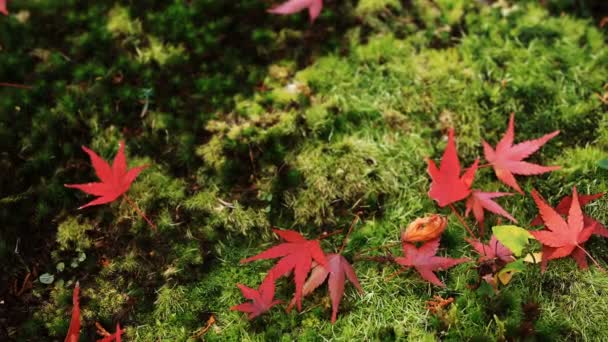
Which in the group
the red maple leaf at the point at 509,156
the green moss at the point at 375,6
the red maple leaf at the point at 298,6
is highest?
the red maple leaf at the point at 298,6

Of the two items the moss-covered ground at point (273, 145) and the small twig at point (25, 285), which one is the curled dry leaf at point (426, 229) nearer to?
the moss-covered ground at point (273, 145)

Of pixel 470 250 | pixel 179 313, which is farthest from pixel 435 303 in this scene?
pixel 179 313

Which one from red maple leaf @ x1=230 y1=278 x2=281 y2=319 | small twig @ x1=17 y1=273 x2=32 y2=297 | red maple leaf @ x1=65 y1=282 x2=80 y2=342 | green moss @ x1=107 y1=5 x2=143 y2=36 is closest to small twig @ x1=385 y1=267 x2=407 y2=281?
red maple leaf @ x1=230 y1=278 x2=281 y2=319

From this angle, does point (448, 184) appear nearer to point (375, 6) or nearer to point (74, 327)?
point (375, 6)

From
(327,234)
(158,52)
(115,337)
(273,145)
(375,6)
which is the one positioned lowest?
(115,337)

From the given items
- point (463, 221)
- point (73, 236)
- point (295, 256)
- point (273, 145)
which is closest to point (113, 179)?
point (73, 236)

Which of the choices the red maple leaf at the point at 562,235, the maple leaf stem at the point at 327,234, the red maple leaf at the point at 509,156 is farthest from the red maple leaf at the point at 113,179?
the red maple leaf at the point at 562,235

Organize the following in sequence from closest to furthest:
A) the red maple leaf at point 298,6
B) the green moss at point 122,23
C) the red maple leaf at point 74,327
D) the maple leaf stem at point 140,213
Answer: the red maple leaf at point 74,327 → the maple leaf stem at point 140,213 → the red maple leaf at point 298,6 → the green moss at point 122,23

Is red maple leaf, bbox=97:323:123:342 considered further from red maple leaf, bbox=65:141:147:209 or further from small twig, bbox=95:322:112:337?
red maple leaf, bbox=65:141:147:209
